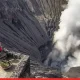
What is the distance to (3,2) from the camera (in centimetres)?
6812

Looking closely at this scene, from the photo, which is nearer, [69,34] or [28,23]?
[28,23]

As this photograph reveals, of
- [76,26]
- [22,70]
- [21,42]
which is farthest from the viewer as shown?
[76,26]

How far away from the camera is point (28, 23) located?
3027 inches

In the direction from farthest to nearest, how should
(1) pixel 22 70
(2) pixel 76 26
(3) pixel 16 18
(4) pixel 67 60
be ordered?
(2) pixel 76 26 → (4) pixel 67 60 → (3) pixel 16 18 → (1) pixel 22 70

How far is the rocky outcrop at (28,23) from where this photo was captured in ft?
206

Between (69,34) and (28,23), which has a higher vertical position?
(69,34)

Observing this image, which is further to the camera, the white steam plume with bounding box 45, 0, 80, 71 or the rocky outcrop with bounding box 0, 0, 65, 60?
the white steam plume with bounding box 45, 0, 80, 71

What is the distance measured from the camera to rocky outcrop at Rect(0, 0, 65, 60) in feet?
206

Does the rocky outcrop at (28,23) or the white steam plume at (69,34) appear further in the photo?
the white steam plume at (69,34)

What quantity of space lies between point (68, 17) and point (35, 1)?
12894 mm

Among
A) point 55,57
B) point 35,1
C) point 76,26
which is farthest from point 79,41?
point 35,1

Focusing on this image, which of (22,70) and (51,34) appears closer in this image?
(22,70)

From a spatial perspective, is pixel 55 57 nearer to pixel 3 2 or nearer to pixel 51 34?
pixel 51 34

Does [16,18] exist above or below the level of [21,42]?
above
